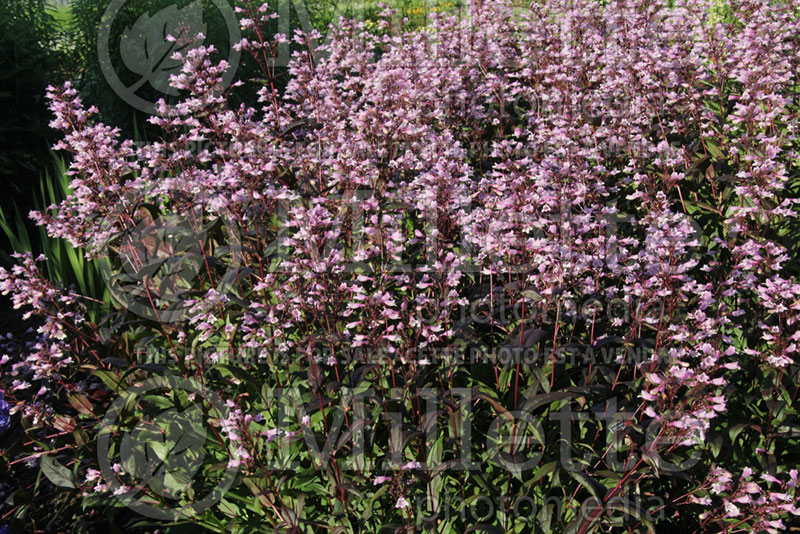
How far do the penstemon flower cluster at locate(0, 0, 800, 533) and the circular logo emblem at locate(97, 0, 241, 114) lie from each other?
4.12 metres

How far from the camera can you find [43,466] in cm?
378

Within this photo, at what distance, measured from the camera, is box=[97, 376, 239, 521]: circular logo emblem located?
369 centimetres

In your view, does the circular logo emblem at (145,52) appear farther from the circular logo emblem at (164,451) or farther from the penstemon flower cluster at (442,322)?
the circular logo emblem at (164,451)

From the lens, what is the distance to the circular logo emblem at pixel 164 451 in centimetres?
369

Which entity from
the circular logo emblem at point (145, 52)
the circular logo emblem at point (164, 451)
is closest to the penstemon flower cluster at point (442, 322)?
the circular logo emblem at point (164, 451)

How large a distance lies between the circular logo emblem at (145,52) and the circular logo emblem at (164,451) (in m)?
5.68

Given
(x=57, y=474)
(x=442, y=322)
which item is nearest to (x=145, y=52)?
(x=57, y=474)

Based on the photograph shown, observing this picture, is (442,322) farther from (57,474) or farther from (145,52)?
(145,52)

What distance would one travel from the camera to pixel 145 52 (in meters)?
8.88

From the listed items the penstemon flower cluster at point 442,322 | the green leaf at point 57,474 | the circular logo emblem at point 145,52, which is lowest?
the green leaf at point 57,474

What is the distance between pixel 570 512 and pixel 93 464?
9.66ft

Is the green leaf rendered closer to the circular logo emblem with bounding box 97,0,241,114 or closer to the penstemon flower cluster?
the penstemon flower cluster

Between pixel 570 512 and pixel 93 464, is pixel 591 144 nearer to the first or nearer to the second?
pixel 570 512

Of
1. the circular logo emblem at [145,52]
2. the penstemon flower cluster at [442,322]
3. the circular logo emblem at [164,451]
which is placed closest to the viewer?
the penstemon flower cluster at [442,322]
